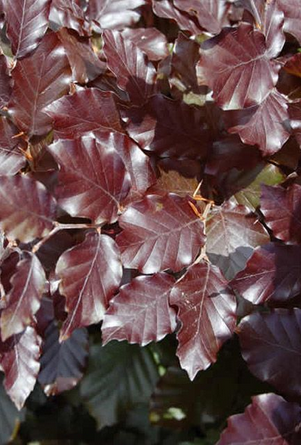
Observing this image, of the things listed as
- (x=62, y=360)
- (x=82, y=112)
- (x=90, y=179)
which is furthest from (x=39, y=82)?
(x=62, y=360)

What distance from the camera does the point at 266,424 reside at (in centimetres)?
79

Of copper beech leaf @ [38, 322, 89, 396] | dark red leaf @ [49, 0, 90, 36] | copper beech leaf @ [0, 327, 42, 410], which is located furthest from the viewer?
copper beech leaf @ [38, 322, 89, 396]

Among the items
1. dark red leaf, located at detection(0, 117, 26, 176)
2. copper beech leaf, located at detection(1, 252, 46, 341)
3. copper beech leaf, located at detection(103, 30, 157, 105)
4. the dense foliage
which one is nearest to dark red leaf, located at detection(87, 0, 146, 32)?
the dense foliage

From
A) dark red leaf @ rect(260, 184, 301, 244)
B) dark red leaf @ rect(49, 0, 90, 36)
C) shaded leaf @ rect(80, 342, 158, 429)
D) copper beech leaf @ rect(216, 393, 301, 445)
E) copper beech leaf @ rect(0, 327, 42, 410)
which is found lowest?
shaded leaf @ rect(80, 342, 158, 429)

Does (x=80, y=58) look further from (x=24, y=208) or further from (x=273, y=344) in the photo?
(x=273, y=344)

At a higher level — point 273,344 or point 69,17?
point 69,17

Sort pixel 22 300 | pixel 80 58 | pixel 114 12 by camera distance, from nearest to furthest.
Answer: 1. pixel 22 300
2. pixel 80 58
3. pixel 114 12

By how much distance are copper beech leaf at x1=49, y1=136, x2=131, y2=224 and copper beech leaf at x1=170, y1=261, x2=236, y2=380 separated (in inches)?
4.9

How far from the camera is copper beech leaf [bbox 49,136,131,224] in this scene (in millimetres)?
716

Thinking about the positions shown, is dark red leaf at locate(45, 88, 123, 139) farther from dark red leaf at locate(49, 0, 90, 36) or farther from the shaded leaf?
the shaded leaf

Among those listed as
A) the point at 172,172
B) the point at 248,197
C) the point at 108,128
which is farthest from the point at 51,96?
the point at 248,197

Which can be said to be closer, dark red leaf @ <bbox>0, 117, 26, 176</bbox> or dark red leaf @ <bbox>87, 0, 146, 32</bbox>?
dark red leaf @ <bbox>0, 117, 26, 176</bbox>

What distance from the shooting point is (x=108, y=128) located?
2.77 feet

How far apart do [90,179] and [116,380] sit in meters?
0.50
